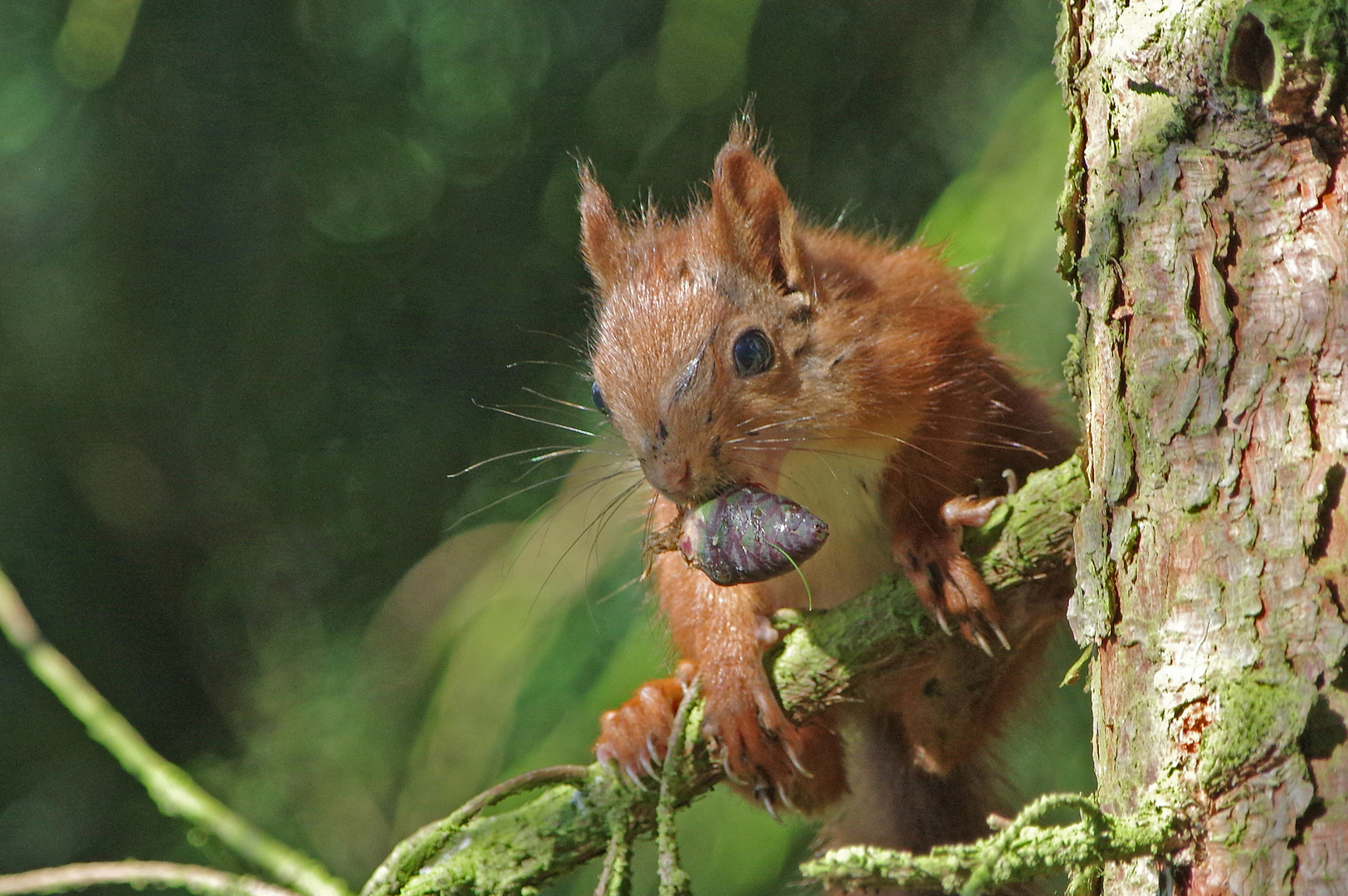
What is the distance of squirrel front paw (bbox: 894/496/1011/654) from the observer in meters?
1.65

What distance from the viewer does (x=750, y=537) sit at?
161 centimetres

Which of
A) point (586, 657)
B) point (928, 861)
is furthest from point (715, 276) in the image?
point (586, 657)

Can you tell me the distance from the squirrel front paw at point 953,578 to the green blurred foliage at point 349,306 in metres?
1.54

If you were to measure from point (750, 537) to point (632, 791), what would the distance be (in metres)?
0.40

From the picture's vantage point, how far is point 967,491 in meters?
1.94

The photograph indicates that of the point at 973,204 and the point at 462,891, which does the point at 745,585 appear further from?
the point at 973,204

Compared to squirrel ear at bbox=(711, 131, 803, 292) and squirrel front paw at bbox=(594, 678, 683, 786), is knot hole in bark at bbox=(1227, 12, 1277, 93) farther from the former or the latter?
squirrel front paw at bbox=(594, 678, 683, 786)

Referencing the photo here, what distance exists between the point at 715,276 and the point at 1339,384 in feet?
3.28

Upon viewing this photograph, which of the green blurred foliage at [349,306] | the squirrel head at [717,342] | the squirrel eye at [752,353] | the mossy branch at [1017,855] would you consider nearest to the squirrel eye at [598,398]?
the squirrel head at [717,342]

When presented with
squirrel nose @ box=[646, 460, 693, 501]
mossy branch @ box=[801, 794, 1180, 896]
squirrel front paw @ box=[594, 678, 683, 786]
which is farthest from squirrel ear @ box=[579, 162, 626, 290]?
mossy branch @ box=[801, 794, 1180, 896]

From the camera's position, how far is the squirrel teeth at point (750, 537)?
1.58 meters

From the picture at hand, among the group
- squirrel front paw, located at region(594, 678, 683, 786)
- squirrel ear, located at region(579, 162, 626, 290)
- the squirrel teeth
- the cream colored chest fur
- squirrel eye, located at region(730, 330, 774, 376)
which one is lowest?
squirrel front paw, located at region(594, 678, 683, 786)

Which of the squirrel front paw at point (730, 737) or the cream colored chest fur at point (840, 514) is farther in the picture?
the cream colored chest fur at point (840, 514)

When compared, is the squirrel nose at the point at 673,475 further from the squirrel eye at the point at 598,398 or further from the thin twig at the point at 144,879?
the thin twig at the point at 144,879
